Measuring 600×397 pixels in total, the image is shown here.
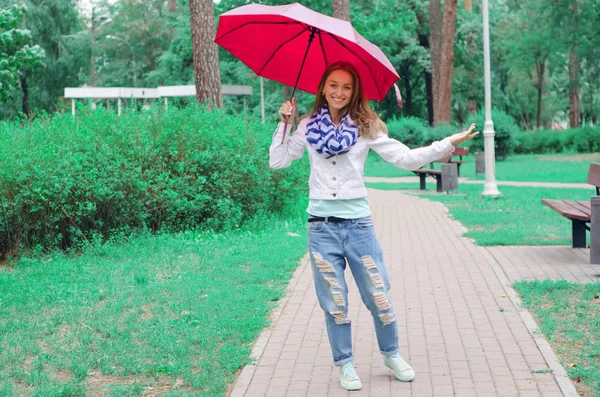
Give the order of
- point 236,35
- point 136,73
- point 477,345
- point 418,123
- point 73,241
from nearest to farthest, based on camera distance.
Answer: point 236,35 → point 477,345 → point 73,241 → point 418,123 → point 136,73

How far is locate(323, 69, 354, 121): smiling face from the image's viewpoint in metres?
4.88

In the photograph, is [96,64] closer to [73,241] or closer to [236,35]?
[73,241]

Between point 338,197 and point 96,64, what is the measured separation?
2377 inches

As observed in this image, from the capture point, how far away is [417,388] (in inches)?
194

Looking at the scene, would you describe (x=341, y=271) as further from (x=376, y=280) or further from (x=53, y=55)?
(x=53, y=55)

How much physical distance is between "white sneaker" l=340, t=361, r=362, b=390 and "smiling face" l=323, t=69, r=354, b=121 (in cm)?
148

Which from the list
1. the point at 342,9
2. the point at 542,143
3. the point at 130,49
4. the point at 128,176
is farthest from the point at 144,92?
the point at 130,49

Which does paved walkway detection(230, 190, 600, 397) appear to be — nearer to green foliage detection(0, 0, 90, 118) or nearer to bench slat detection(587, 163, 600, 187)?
bench slat detection(587, 163, 600, 187)

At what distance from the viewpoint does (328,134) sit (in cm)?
481

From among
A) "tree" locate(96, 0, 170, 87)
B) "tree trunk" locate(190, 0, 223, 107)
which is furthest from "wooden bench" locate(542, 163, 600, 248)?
"tree" locate(96, 0, 170, 87)

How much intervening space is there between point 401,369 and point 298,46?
2.08 metres

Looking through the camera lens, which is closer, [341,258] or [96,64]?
[341,258]

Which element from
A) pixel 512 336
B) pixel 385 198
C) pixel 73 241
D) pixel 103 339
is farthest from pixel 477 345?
pixel 385 198

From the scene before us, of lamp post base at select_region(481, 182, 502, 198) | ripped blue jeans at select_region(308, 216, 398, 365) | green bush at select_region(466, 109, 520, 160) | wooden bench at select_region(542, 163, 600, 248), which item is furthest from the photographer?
green bush at select_region(466, 109, 520, 160)
